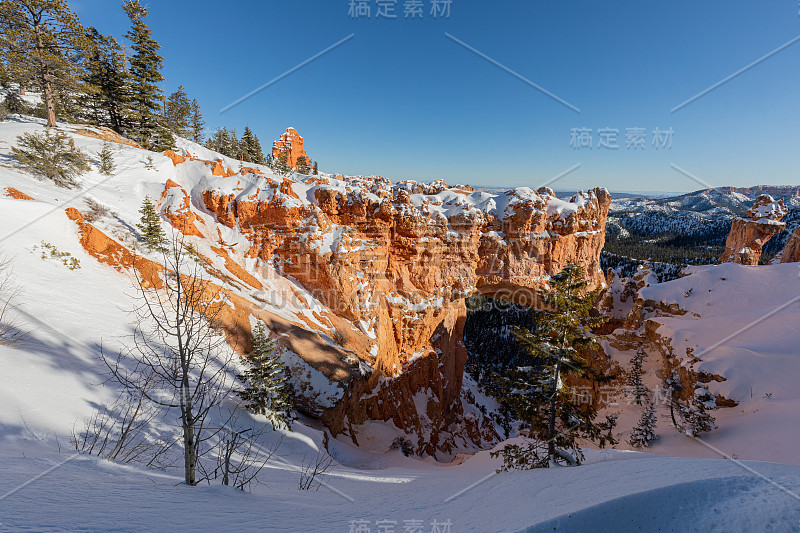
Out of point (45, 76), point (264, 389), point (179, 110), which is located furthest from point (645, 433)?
point (179, 110)

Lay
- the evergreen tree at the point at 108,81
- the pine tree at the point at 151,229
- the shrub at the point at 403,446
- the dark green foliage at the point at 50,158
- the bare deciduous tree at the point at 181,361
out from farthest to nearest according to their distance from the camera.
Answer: the evergreen tree at the point at 108,81 → the shrub at the point at 403,446 → the dark green foliage at the point at 50,158 → the pine tree at the point at 151,229 → the bare deciduous tree at the point at 181,361

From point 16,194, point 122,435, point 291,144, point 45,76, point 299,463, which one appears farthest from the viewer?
point 291,144

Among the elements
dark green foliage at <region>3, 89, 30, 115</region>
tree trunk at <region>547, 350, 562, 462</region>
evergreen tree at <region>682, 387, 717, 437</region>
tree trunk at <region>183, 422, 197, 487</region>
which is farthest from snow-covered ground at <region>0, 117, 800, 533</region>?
dark green foliage at <region>3, 89, 30, 115</region>

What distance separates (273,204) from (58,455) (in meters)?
18.8

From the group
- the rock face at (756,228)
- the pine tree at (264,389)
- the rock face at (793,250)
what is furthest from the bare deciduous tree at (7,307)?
the rock face at (756,228)

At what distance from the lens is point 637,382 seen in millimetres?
20109

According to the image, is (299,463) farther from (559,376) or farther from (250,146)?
(250,146)

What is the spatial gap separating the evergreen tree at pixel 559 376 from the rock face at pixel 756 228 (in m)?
43.0

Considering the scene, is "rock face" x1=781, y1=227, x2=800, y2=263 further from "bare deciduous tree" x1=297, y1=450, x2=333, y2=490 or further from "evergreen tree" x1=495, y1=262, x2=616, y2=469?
"bare deciduous tree" x1=297, y1=450, x2=333, y2=490

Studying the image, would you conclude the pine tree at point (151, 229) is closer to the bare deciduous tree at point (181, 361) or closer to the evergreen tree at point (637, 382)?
the bare deciduous tree at point (181, 361)

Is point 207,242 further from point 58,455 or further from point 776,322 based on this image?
point 776,322

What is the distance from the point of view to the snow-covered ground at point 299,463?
2613 millimetres

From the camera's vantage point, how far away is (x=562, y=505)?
3.17 metres

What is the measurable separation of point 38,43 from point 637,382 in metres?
47.0
